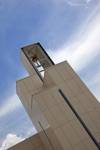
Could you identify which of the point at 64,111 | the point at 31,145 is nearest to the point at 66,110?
the point at 64,111

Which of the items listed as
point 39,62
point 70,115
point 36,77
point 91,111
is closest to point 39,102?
point 70,115

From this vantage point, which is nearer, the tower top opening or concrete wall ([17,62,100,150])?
concrete wall ([17,62,100,150])

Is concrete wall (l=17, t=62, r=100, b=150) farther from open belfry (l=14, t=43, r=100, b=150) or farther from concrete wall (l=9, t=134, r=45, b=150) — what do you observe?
concrete wall (l=9, t=134, r=45, b=150)

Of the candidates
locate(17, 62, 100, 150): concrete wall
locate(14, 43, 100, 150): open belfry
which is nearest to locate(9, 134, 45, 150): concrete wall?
locate(14, 43, 100, 150): open belfry

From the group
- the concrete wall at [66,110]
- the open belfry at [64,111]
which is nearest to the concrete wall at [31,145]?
the open belfry at [64,111]

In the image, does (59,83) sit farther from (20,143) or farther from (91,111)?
(20,143)

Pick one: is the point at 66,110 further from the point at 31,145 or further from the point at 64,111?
the point at 31,145

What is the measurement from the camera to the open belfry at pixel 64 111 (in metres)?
13.9

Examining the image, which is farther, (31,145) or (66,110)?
(31,145)

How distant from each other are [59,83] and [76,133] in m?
3.71

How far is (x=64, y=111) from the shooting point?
584 inches

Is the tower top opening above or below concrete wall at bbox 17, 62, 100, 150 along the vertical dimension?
above

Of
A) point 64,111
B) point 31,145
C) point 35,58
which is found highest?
point 35,58

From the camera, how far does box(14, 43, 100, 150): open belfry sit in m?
13.9
